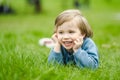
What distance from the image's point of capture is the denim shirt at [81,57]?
14.8ft

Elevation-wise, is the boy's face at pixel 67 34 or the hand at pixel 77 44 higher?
the boy's face at pixel 67 34

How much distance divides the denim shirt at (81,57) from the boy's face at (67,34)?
0.41 ft

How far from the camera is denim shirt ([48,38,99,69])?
14.8 ft

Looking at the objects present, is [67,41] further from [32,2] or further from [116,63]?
[32,2]

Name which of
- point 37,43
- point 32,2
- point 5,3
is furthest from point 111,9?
point 37,43

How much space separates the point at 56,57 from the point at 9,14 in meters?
13.0

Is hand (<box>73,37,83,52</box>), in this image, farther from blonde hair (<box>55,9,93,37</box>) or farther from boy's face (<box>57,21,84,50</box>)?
blonde hair (<box>55,9,93,37</box>)

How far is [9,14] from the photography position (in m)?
17.4

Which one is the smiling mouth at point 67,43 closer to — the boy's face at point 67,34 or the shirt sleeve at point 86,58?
the boy's face at point 67,34

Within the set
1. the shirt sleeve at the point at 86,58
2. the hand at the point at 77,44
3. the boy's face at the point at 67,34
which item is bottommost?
the shirt sleeve at the point at 86,58

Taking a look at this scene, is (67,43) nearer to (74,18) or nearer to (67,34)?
(67,34)

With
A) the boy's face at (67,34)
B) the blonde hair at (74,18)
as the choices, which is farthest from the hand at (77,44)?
the blonde hair at (74,18)

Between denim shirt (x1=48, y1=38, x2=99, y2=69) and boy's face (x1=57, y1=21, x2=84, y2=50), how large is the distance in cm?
13

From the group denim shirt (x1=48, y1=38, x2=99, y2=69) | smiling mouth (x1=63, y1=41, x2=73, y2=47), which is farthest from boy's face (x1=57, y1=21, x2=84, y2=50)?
denim shirt (x1=48, y1=38, x2=99, y2=69)
